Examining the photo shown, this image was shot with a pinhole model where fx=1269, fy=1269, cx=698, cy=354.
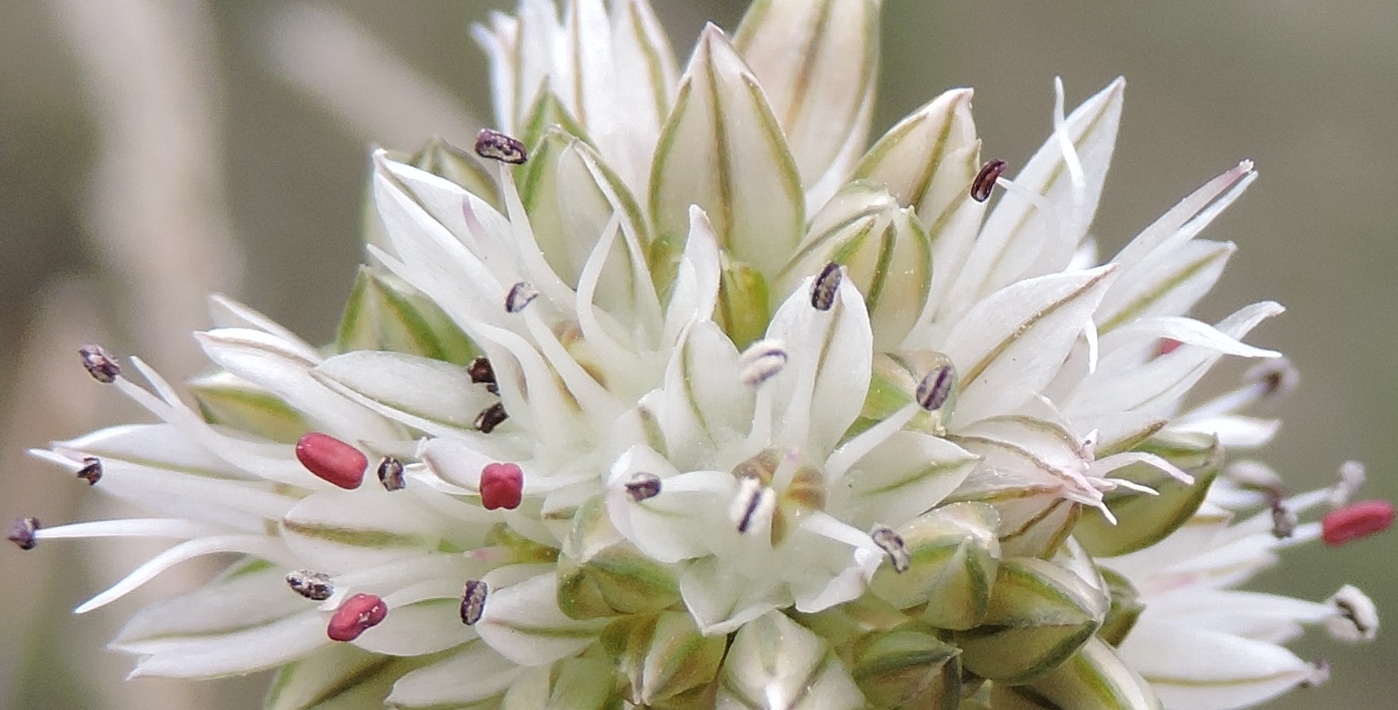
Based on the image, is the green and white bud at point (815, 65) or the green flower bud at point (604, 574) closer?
the green flower bud at point (604, 574)

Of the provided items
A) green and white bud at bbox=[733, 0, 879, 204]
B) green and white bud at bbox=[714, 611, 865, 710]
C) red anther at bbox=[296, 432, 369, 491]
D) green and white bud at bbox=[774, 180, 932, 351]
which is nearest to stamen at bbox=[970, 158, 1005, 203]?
green and white bud at bbox=[774, 180, 932, 351]

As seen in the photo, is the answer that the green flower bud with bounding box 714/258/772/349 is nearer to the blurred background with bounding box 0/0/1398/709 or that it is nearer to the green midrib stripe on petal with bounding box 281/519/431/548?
the green midrib stripe on petal with bounding box 281/519/431/548

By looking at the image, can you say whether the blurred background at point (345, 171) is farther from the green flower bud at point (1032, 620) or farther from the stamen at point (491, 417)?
the green flower bud at point (1032, 620)

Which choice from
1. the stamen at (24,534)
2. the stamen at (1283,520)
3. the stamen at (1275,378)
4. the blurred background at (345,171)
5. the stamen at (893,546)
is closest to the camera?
the stamen at (893,546)

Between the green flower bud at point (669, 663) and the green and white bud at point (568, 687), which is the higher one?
the green flower bud at point (669, 663)

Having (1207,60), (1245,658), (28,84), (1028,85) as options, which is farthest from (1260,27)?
(28,84)

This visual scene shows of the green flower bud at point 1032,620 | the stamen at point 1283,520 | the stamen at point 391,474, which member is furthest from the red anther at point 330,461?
the stamen at point 1283,520
